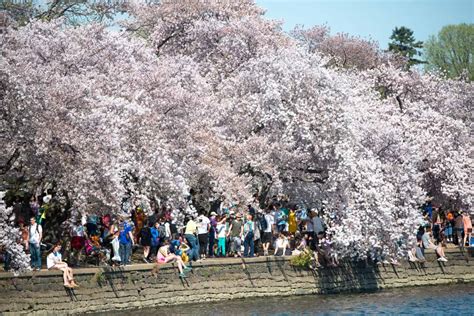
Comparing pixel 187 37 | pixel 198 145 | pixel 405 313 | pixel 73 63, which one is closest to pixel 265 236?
pixel 198 145

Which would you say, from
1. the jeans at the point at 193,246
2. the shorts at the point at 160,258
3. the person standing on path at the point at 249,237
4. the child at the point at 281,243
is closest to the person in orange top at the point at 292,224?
the child at the point at 281,243

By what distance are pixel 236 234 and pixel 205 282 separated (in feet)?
7.78

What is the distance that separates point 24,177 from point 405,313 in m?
13.1

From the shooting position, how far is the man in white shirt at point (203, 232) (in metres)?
36.0

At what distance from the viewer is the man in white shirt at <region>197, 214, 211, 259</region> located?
3597 centimetres

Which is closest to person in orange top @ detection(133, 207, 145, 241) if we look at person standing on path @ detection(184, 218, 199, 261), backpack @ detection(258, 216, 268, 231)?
person standing on path @ detection(184, 218, 199, 261)

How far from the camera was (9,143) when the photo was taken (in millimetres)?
30422

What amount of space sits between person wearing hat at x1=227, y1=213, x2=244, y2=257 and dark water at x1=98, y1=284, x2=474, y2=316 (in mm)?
1884

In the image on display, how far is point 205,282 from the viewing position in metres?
35.5

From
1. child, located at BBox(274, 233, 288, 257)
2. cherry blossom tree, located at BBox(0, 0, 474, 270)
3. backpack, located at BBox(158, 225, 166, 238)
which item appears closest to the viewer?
cherry blossom tree, located at BBox(0, 0, 474, 270)

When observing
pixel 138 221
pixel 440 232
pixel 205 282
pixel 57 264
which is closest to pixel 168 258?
pixel 205 282

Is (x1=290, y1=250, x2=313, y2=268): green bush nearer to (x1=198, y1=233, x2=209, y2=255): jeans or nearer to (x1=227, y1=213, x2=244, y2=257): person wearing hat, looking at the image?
(x1=227, y1=213, x2=244, y2=257): person wearing hat

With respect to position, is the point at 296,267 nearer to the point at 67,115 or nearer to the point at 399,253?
the point at 399,253

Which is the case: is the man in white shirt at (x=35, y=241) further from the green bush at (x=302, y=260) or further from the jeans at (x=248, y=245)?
the green bush at (x=302, y=260)
